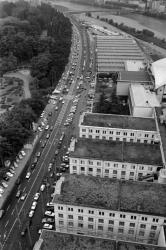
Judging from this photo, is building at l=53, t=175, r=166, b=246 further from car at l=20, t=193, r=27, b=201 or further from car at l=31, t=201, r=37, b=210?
car at l=20, t=193, r=27, b=201

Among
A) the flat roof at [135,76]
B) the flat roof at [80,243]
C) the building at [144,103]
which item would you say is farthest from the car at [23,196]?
the flat roof at [135,76]

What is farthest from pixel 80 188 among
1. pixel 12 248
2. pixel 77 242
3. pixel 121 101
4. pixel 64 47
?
Result: pixel 64 47

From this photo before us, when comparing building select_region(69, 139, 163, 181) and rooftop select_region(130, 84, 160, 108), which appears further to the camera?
rooftop select_region(130, 84, 160, 108)

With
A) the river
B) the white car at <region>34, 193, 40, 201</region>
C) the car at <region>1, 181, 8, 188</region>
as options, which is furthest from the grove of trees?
the river

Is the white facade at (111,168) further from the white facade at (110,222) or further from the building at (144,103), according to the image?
the building at (144,103)

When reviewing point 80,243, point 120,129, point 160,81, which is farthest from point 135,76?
point 80,243

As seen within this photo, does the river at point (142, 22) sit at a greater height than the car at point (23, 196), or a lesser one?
greater

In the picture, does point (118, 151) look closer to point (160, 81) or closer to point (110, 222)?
point (110, 222)
